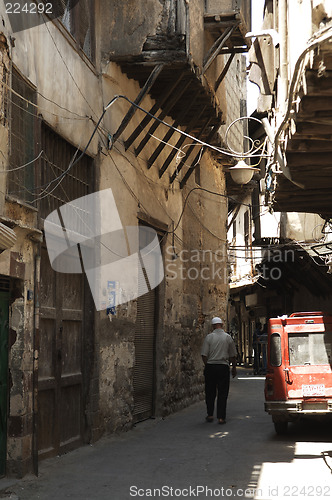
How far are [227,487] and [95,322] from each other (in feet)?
12.9

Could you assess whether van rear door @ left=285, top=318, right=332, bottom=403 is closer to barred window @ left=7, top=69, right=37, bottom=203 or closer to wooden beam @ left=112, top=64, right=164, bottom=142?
wooden beam @ left=112, top=64, right=164, bottom=142

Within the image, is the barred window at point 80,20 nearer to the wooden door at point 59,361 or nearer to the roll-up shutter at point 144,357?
the wooden door at point 59,361

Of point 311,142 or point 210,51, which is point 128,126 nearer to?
point 210,51

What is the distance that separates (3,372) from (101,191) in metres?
4.07

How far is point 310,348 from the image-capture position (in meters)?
11.7

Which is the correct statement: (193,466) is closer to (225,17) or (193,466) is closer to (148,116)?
(148,116)

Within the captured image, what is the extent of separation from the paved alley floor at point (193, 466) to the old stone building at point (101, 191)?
0.44 metres

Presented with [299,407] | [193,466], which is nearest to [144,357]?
[299,407]

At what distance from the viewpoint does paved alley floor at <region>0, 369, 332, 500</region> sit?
7445 millimetres

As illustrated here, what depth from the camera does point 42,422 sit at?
357 inches

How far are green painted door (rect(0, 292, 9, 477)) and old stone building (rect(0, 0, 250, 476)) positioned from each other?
0.08 ft

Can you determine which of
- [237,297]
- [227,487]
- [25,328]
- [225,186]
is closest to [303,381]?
[227,487]

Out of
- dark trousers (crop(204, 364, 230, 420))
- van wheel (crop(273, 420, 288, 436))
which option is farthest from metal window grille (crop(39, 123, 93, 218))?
van wheel (crop(273, 420, 288, 436))

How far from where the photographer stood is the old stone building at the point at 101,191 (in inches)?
320
